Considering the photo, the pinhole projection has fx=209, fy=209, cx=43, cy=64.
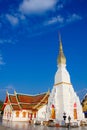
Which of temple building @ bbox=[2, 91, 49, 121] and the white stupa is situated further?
temple building @ bbox=[2, 91, 49, 121]

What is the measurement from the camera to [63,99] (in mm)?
37500

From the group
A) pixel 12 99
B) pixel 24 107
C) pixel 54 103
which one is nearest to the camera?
pixel 54 103

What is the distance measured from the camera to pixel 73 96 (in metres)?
39.1

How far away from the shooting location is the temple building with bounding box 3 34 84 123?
Result: 3762 cm

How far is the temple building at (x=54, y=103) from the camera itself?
3762 cm

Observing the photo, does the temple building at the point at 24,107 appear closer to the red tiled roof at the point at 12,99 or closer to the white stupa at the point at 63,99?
the red tiled roof at the point at 12,99

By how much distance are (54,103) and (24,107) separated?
9.49 metres

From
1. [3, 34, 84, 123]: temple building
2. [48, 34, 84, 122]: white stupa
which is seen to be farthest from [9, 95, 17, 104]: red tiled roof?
[48, 34, 84, 122]: white stupa

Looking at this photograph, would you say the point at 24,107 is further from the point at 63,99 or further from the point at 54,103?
the point at 63,99

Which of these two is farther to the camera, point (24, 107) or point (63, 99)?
point (24, 107)

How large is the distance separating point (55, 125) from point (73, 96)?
304 inches

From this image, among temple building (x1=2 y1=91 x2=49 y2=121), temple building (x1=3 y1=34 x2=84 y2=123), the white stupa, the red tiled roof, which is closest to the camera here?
the white stupa

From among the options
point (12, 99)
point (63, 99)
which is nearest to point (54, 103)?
point (63, 99)

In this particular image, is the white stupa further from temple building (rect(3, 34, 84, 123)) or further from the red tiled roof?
the red tiled roof
